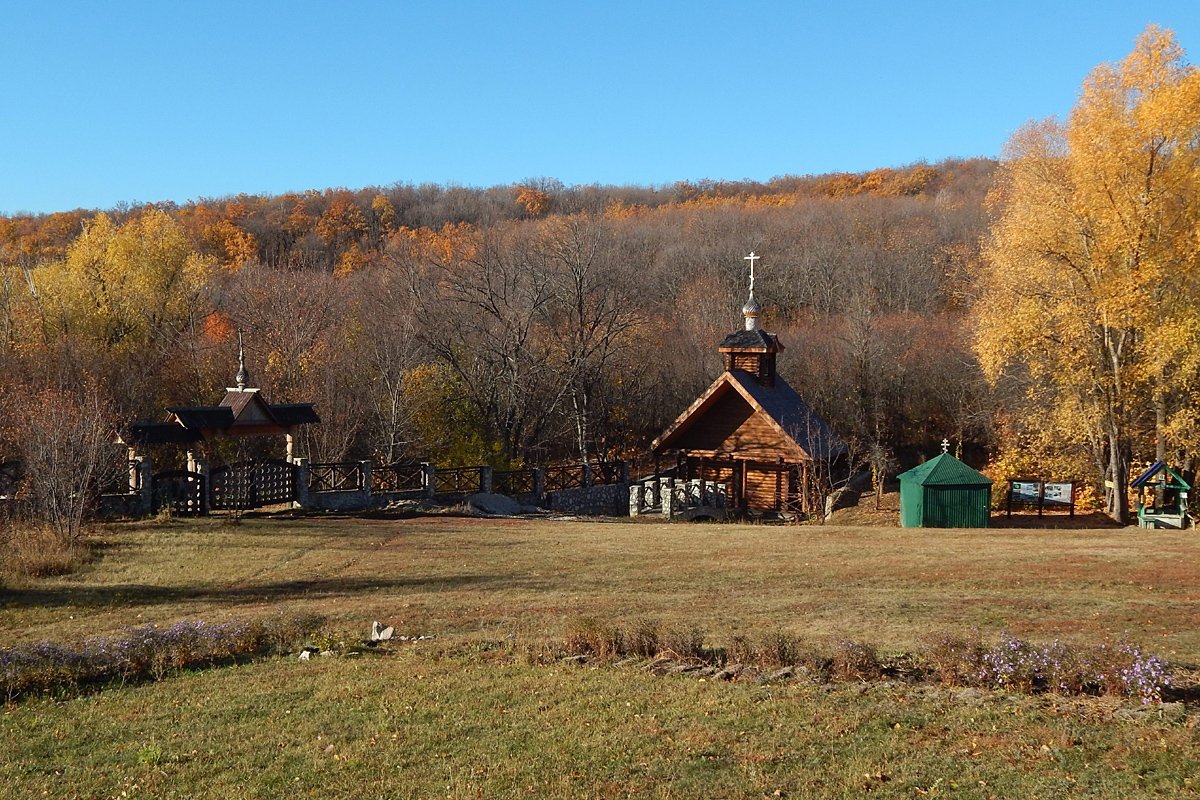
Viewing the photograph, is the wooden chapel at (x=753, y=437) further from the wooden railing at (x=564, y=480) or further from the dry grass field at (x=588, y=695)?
the dry grass field at (x=588, y=695)

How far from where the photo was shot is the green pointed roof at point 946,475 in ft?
86.1

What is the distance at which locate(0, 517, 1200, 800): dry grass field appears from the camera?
7.95m

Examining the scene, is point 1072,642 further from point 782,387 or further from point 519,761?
point 782,387

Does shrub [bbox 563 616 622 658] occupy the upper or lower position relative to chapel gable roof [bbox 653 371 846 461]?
lower

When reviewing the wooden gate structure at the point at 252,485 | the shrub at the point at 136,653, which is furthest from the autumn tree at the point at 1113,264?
the shrub at the point at 136,653

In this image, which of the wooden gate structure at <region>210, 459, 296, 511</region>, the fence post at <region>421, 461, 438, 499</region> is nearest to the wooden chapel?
the fence post at <region>421, 461, 438, 499</region>

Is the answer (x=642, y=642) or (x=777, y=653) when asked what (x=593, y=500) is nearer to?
(x=642, y=642)

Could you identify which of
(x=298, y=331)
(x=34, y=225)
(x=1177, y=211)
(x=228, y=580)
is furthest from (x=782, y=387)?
(x=34, y=225)

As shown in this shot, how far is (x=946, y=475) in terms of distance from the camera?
26.4m

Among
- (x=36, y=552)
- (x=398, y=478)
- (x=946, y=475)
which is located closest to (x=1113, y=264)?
(x=946, y=475)

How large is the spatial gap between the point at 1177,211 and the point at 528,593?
2051cm

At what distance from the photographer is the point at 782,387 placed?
117 ft

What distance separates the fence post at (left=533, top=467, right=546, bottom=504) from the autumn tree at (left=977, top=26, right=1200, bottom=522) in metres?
13.7

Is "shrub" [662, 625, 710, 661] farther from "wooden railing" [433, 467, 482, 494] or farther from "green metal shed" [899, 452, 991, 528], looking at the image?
"wooden railing" [433, 467, 482, 494]
